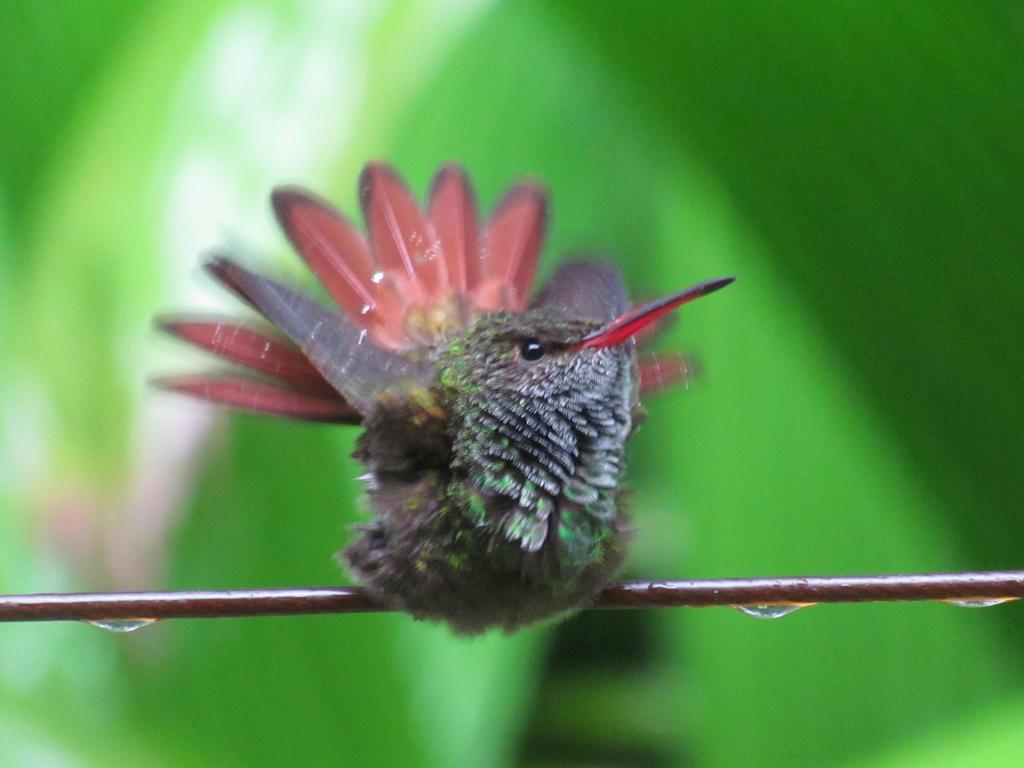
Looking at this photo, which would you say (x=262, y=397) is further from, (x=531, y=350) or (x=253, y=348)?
(x=531, y=350)

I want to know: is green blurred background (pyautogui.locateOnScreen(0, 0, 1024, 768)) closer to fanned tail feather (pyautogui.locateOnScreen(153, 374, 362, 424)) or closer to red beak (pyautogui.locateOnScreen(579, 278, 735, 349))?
fanned tail feather (pyautogui.locateOnScreen(153, 374, 362, 424))

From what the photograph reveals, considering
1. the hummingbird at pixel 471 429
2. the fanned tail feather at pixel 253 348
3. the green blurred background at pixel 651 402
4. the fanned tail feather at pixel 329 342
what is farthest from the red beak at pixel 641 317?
the green blurred background at pixel 651 402

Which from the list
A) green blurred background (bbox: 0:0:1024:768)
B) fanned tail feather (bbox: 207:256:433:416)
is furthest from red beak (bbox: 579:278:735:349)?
green blurred background (bbox: 0:0:1024:768)

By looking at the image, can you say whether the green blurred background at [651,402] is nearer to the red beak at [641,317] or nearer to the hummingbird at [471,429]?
the hummingbird at [471,429]

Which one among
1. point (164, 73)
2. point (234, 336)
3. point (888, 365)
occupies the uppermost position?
point (164, 73)

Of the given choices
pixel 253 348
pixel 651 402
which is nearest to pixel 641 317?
pixel 253 348

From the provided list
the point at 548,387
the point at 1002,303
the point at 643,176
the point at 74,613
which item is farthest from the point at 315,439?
the point at 643,176

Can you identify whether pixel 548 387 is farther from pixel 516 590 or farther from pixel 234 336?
pixel 234 336
